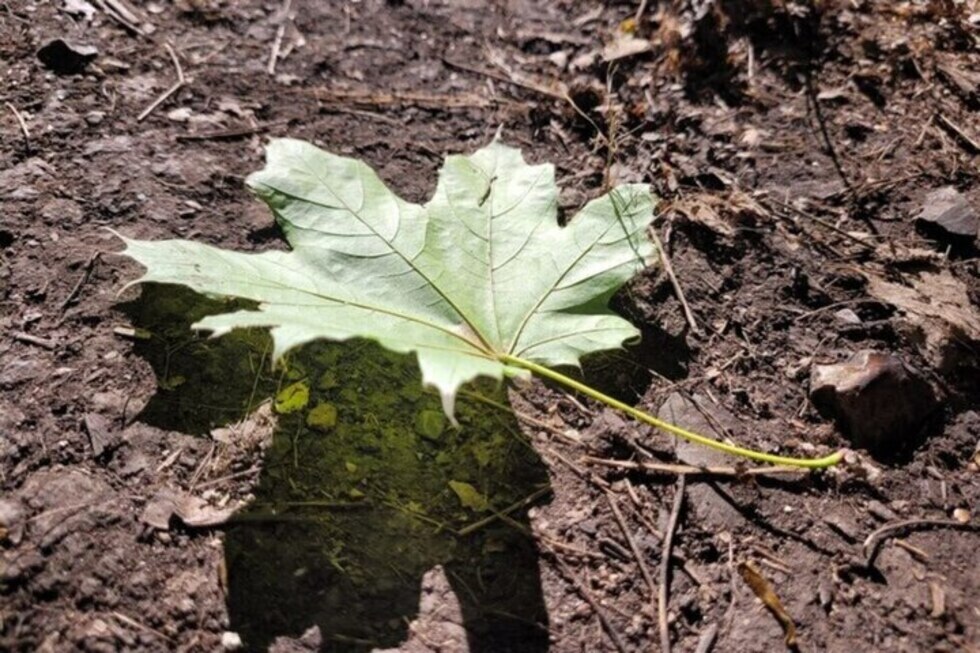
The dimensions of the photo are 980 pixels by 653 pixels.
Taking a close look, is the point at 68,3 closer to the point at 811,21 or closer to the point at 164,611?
the point at 164,611

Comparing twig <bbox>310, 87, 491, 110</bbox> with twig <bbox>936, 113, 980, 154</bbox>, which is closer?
twig <bbox>936, 113, 980, 154</bbox>

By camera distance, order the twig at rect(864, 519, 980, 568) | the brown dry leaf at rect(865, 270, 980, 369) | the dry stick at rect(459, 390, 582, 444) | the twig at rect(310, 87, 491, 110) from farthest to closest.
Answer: the twig at rect(310, 87, 491, 110) < the brown dry leaf at rect(865, 270, 980, 369) < the dry stick at rect(459, 390, 582, 444) < the twig at rect(864, 519, 980, 568)

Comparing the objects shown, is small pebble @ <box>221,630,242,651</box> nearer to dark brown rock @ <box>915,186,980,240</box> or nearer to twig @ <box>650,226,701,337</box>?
twig @ <box>650,226,701,337</box>

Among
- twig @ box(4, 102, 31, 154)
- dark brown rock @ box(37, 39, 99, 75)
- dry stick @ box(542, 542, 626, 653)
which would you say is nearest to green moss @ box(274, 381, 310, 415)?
dry stick @ box(542, 542, 626, 653)

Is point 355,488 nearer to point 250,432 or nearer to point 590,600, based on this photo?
point 250,432

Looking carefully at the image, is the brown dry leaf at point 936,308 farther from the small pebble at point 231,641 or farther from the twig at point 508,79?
the small pebble at point 231,641

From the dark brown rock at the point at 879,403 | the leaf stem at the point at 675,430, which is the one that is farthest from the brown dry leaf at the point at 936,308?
the leaf stem at the point at 675,430

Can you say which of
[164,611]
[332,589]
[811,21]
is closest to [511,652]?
[332,589]
